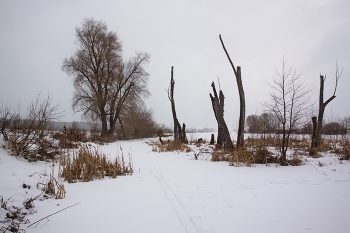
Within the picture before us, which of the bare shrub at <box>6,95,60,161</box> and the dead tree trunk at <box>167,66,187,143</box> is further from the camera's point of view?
the dead tree trunk at <box>167,66,187,143</box>

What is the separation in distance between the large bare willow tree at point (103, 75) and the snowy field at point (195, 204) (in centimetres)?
1574

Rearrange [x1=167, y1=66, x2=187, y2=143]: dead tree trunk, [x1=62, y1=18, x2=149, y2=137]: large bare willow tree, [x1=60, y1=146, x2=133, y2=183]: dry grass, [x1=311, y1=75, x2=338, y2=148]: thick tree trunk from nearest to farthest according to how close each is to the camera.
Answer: [x1=60, y1=146, x2=133, y2=183]: dry grass < [x1=311, y1=75, x2=338, y2=148]: thick tree trunk < [x1=167, y1=66, x2=187, y2=143]: dead tree trunk < [x1=62, y1=18, x2=149, y2=137]: large bare willow tree

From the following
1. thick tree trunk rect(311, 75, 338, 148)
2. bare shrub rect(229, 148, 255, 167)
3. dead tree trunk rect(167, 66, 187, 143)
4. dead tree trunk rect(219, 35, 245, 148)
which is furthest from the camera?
dead tree trunk rect(167, 66, 187, 143)

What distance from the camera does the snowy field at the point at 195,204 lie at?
174 cm

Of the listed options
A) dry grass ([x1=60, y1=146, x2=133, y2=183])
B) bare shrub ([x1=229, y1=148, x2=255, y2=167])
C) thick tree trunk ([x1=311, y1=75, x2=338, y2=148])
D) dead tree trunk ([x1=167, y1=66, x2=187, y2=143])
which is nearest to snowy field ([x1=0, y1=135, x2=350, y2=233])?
dry grass ([x1=60, y1=146, x2=133, y2=183])

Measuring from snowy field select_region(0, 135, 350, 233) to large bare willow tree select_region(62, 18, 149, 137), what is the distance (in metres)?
15.7

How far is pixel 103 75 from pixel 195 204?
60.2 ft

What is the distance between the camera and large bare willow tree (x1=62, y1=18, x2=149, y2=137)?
1709 cm

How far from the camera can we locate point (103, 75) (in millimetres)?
17922

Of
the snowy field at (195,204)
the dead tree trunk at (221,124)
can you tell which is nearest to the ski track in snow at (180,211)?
the snowy field at (195,204)

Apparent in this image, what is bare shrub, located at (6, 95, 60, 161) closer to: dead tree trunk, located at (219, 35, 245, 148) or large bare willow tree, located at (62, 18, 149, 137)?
dead tree trunk, located at (219, 35, 245, 148)

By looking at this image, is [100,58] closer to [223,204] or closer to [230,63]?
[230,63]

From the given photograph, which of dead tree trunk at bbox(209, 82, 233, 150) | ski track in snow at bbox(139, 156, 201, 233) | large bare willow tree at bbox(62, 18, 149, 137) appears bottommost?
ski track in snow at bbox(139, 156, 201, 233)

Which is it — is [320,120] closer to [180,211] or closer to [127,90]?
[180,211]
